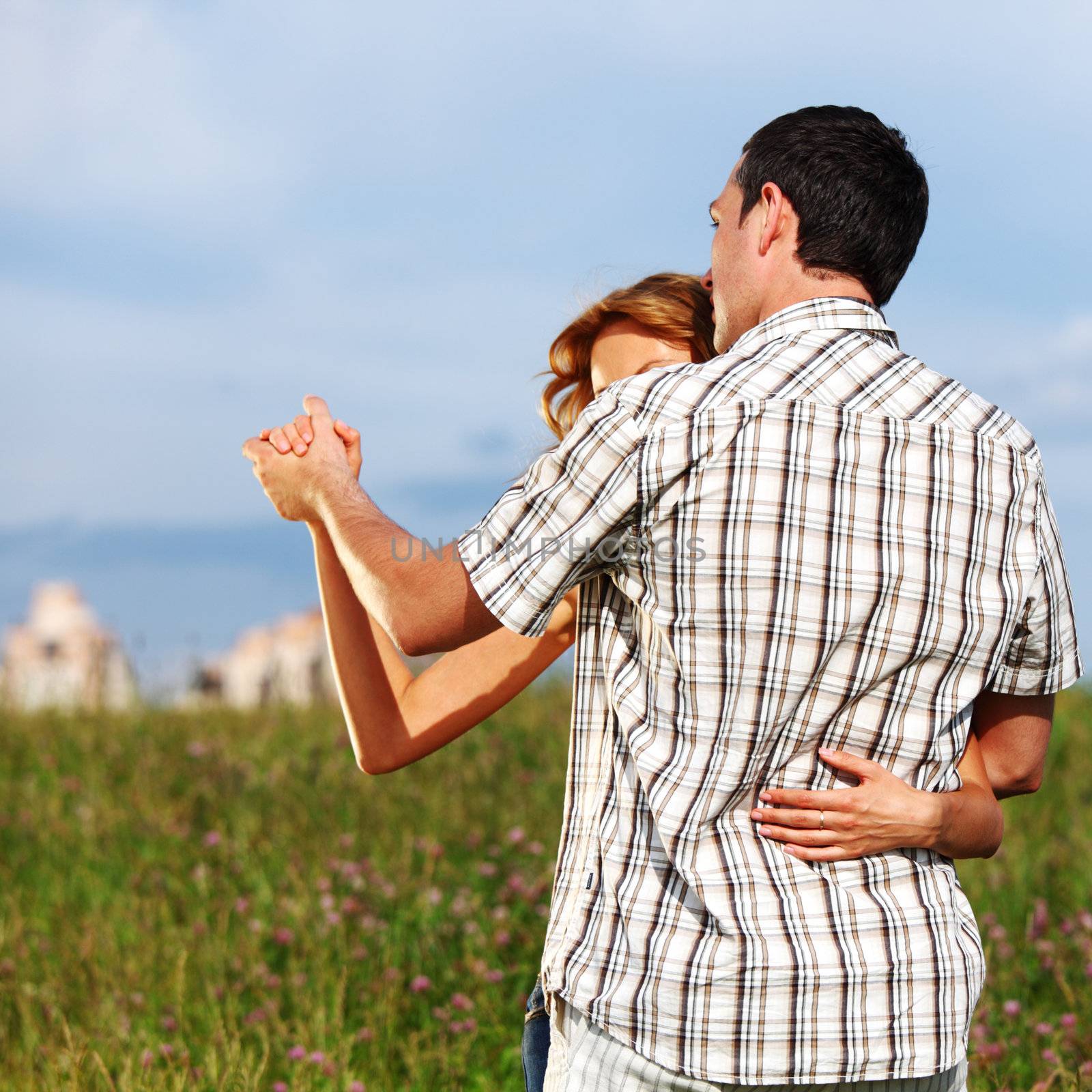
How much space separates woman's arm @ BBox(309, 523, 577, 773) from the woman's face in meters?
0.54

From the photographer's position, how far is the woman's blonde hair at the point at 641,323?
2.70 metres

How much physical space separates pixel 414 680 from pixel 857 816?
1.16m

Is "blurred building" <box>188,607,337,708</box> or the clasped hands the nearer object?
the clasped hands

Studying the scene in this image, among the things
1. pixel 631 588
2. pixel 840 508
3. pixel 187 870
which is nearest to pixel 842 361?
pixel 840 508

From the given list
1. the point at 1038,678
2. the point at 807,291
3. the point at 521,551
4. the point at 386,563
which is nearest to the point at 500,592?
the point at 521,551

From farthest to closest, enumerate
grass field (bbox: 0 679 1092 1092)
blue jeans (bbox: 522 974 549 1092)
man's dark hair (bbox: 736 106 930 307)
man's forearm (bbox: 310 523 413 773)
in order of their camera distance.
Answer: grass field (bbox: 0 679 1092 1092) < man's forearm (bbox: 310 523 413 773) < blue jeans (bbox: 522 974 549 1092) < man's dark hair (bbox: 736 106 930 307)

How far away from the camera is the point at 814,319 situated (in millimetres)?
1914

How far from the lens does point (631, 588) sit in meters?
1.81

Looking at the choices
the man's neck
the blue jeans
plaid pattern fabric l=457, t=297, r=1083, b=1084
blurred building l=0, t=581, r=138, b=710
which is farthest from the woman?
blurred building l=0, t=581, r=138, b=710

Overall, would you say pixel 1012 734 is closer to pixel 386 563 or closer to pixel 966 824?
Answer: pixel 966 824

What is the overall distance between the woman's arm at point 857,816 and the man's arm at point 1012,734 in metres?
0.38

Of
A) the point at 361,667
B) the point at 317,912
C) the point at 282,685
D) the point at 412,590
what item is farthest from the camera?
the point at 282,685

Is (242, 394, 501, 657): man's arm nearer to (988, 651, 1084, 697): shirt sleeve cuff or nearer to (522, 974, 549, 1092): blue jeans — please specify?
(522, 974, 549, 1092): blue jeans

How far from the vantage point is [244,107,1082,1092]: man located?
5.69ft
